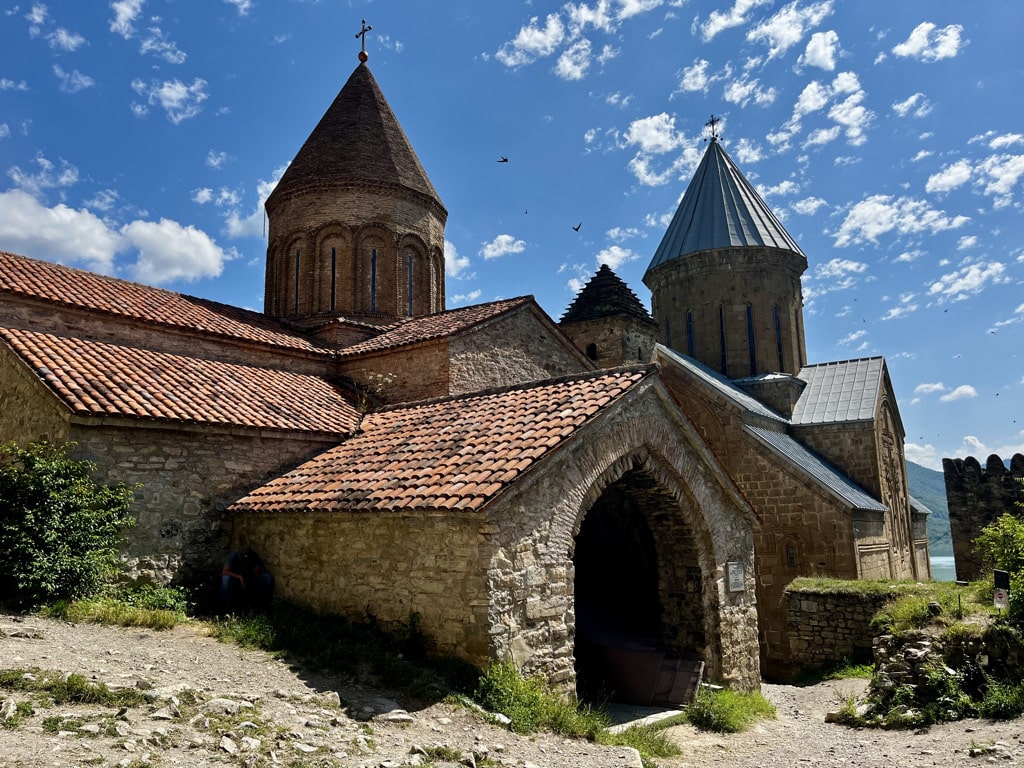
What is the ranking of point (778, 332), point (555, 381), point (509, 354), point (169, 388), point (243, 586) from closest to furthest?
1. point (243, 586)
2. point (555, 381)
3. point (169, 388)
4. point (509, 354)
5. point (778, 332)

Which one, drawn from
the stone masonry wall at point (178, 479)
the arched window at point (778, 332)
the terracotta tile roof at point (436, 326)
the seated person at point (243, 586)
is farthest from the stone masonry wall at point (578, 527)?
the arched window at point (778, 332)

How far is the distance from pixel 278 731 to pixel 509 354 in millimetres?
8830

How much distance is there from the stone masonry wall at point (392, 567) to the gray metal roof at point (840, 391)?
45.1 ft

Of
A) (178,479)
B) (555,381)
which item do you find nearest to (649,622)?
(555,381)

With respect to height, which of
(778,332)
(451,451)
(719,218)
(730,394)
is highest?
(719,218)

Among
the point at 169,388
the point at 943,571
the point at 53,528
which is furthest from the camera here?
the point at 943,571

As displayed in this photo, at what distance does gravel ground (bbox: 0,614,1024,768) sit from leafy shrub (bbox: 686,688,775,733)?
15 cm

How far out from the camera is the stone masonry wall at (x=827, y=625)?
1094 centimetres

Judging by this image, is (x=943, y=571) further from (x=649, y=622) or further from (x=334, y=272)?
(x=334, y=272)

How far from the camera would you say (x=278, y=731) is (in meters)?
4.70

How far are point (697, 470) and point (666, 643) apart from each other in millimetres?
2198

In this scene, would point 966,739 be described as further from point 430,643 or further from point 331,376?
point 331,376

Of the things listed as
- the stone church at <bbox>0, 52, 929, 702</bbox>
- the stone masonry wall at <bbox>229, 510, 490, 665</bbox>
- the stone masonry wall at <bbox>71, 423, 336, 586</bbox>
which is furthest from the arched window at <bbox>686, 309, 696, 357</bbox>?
the stone masonry wall at <bbox>229, 510, 490, 665</bbox>

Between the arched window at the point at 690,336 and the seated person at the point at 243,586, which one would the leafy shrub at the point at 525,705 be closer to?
the seated person at the point at 243,586
